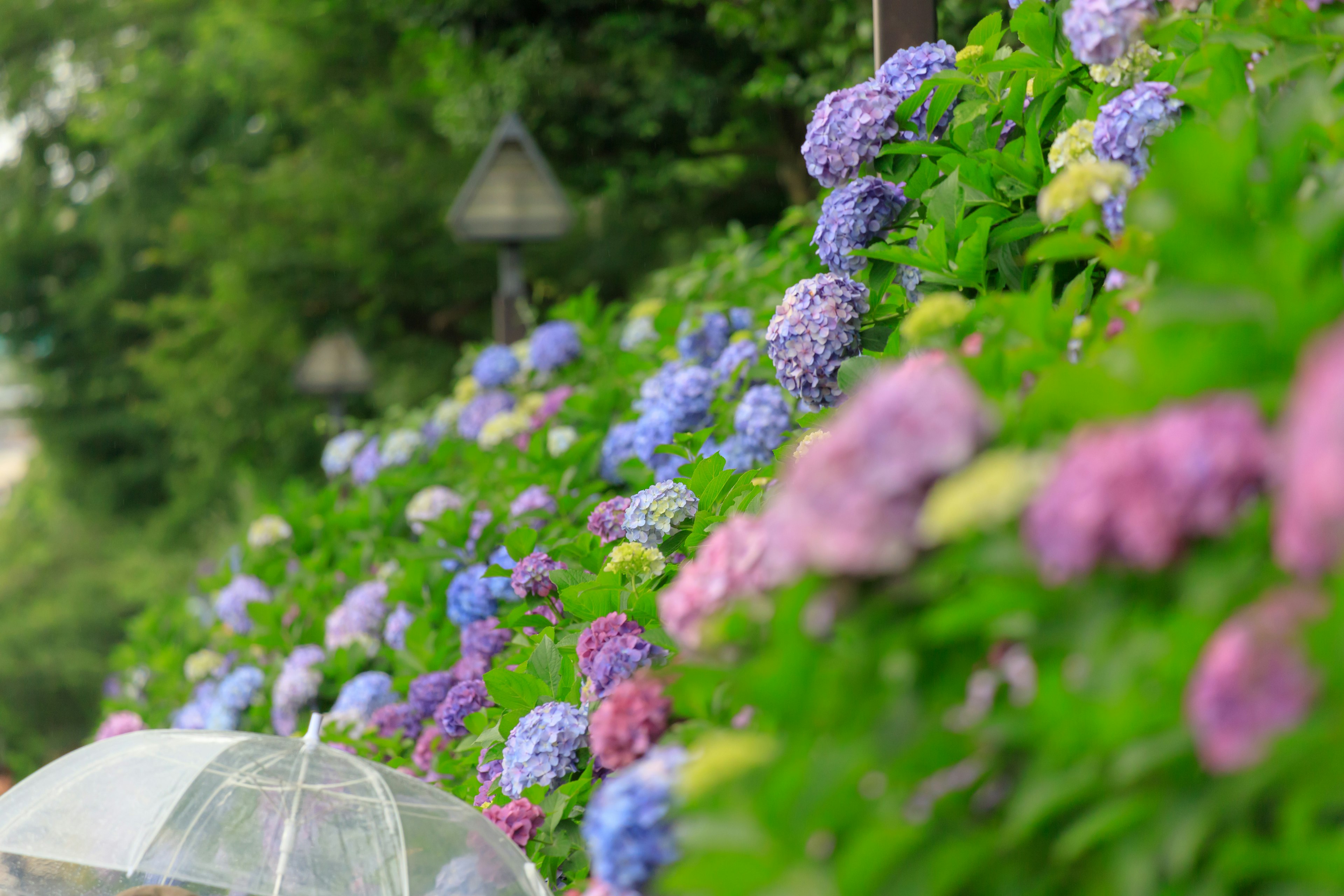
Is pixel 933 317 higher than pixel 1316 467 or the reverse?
the reverse

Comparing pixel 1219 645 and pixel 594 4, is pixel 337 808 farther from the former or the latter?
pixel 594 4

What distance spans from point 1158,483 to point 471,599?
2.06m

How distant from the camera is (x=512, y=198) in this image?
16.5 ft

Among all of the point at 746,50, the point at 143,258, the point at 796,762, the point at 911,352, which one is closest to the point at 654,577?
the point at 911,352

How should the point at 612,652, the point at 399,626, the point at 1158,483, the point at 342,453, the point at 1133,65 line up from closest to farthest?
the point at 1158,483, the point at 1133,65, the point at 612,652, the point at 399,626, the point at 342,453

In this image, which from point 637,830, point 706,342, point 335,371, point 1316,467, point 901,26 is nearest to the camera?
point 1316,467

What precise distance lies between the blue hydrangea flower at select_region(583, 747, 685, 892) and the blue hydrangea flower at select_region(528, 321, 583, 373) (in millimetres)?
3053

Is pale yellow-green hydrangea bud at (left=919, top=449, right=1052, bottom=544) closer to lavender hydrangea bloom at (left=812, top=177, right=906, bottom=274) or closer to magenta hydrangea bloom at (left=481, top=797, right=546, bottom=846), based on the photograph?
lavender hydrangea bloom at (left=812, top=177, right=906, bottom=274)

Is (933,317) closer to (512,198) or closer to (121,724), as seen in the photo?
(121,724)

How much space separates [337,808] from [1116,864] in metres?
1.34

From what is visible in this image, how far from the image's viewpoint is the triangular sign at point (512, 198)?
5031 millimetres

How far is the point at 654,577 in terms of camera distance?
193 centimetres

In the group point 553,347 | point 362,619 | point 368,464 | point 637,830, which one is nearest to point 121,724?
point 368,464

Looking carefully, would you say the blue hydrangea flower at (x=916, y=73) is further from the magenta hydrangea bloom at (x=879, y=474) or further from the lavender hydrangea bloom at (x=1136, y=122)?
the magenta hydrangea bloom at (x=879, y=474)
